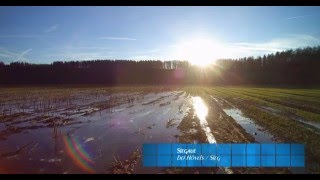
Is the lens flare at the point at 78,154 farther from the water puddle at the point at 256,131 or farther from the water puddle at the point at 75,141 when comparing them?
the water puddle at the point at 256,131

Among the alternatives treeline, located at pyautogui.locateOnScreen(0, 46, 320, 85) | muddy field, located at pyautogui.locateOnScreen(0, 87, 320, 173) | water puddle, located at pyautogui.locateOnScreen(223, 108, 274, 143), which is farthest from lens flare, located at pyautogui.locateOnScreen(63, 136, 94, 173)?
treeline, located at pyautogui.locateOnScreen(0, 46, 320, 85)

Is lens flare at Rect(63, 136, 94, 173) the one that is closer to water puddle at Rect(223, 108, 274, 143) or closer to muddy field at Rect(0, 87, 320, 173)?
muddy field at Rect(0, 87, 320, 173)

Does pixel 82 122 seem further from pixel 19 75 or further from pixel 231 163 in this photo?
pixel 19 75

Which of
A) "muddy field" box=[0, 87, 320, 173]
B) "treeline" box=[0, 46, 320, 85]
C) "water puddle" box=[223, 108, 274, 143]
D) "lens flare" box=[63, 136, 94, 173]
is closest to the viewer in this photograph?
"muddy field" box=[0, 87, 320, 173]

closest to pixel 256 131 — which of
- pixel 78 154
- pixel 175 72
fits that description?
pixel 78 154
